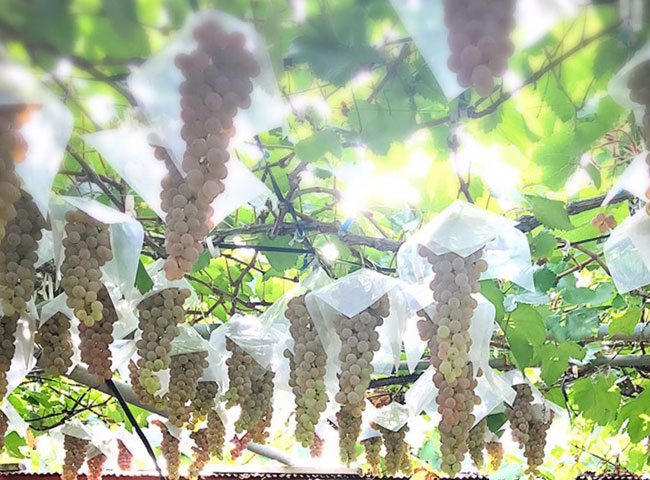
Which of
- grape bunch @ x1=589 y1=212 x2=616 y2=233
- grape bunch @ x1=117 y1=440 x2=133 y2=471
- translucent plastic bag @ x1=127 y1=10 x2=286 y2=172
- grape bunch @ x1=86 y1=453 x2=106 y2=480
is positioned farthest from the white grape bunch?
grape bunch @ x1=117 y1=440 x2=133 y2=471

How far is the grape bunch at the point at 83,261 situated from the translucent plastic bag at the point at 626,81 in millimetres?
943

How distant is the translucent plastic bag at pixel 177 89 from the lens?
34.0 inches

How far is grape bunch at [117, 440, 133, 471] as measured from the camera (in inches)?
147

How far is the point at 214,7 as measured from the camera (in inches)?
33.4

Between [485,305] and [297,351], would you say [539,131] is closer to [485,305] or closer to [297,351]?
[485,305]

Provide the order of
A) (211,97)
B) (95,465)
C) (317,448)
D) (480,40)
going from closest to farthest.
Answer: (480,40), (211,97), (317,448), (95,465)

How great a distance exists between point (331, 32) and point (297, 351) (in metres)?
0.82

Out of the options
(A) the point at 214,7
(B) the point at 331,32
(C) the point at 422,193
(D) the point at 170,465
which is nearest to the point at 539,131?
(C) the point at 422,193

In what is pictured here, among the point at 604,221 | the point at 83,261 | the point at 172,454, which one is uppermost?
the point at 604,221

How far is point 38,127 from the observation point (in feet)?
3.15

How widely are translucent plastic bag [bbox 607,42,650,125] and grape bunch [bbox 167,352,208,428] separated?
1.25 meters

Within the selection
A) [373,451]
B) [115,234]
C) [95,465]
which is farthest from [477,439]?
[95,465]

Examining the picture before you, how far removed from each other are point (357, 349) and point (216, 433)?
861mm

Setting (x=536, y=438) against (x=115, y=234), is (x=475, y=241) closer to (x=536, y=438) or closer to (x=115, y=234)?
(x=115, y=234)
